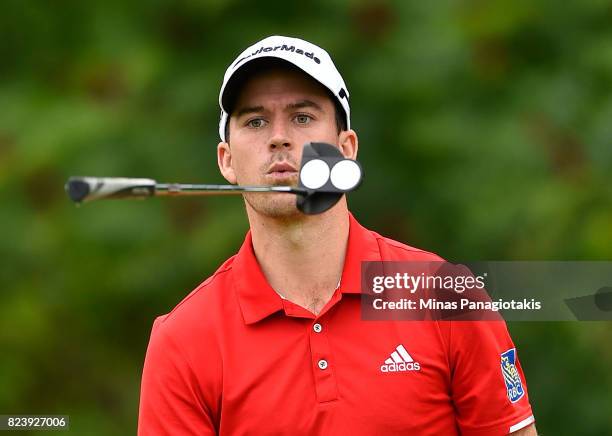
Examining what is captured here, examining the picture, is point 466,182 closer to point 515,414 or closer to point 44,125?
point 44,125

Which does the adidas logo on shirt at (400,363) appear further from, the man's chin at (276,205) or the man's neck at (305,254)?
the man's chin at (276,205)

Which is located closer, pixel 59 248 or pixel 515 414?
pixel 515 414

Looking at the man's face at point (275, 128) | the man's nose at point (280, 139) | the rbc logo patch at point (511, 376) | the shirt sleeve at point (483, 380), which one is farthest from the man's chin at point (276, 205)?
the rbc logo patch at point (511, 376)

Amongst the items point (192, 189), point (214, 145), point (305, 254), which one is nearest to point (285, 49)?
point (305, 254)

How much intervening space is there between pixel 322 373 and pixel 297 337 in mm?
147

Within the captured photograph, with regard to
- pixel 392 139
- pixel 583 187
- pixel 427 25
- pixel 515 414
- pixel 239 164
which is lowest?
pixel 515 414

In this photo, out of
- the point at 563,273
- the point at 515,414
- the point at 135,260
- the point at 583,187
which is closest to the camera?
the point at 515,414

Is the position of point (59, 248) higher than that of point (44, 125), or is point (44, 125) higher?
point (44, 125)

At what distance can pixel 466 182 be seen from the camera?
8031 mm

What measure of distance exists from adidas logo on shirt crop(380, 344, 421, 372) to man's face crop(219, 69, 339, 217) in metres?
0.51

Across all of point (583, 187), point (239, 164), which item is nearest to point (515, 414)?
point (239, 164)

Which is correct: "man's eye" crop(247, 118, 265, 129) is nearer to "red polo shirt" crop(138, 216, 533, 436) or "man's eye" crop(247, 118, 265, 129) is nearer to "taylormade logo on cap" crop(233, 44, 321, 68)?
"taylormade logo on cap" crop(233, 44, 321, 68)

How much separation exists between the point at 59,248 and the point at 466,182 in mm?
2370

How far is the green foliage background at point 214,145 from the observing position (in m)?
7.89
